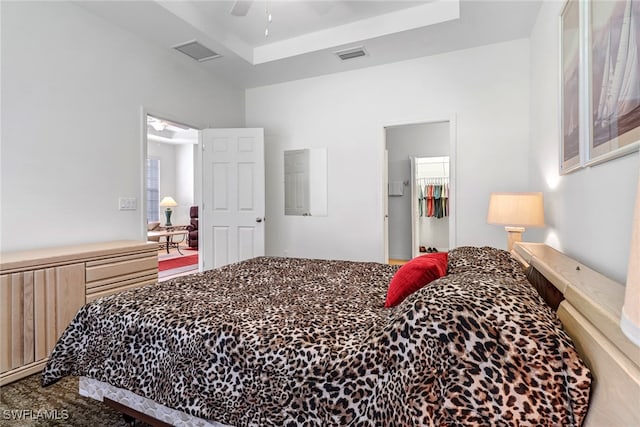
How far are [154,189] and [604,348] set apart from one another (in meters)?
9.70

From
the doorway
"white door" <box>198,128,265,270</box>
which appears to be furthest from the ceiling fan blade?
the doorway

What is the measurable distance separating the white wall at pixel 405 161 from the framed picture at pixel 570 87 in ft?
12.8

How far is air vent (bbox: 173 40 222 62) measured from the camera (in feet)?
11.4

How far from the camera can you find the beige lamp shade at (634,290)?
1.18 ft

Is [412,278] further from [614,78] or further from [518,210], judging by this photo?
[518,210]

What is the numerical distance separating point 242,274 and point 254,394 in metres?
1.10

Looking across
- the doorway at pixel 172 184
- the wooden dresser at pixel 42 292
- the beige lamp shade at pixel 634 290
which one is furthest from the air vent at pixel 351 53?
the doorway at pixel 172 184

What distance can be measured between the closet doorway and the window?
6.28m

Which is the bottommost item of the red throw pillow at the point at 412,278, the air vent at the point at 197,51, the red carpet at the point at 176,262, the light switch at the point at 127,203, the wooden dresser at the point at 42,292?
the red carpet at the point at 176,262

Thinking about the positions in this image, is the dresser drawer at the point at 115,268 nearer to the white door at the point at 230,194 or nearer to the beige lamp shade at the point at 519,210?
the white door at the point at 230,194

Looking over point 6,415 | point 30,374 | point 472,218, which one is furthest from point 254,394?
point 472,218

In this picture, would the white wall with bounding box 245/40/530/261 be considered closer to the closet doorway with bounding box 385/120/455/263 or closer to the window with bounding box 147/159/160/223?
the closet doorway with bounding box 385/120/455/263

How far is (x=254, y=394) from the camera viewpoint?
114 cm

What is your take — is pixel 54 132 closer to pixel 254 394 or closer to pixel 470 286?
pixel 254 394
